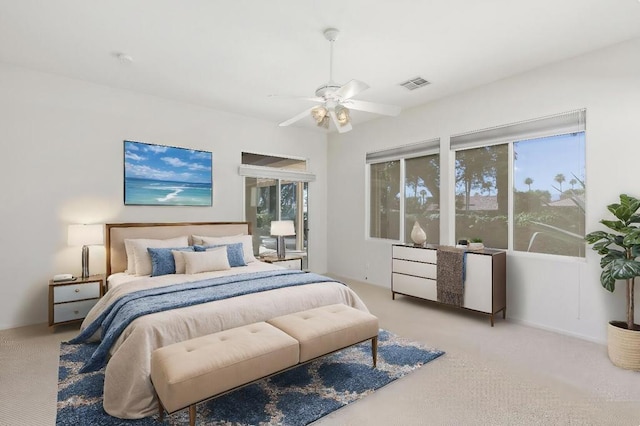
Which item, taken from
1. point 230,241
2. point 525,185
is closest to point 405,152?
point 525,185

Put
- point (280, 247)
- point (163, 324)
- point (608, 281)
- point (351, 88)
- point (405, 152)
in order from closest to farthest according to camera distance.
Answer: point (163, 324)
point (351, 88)
point (608, 281)
point (405, 152)
point (280, 247)

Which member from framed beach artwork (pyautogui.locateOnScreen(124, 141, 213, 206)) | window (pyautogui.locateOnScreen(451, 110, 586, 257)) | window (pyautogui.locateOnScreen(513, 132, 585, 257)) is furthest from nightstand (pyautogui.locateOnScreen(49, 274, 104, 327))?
window (pyautogui.locateOnScreen(513, 132, 585, 257))

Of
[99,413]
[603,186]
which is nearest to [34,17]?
[99,413]

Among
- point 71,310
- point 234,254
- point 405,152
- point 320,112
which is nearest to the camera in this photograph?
point 320,112

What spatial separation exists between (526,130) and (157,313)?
422 cm

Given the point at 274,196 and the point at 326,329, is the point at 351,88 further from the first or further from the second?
the point at 274,196

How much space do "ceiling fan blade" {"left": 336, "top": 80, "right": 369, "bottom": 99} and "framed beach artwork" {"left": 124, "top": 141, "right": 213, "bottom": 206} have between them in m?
2.91

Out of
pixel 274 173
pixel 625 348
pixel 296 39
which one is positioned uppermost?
pixel 296 39

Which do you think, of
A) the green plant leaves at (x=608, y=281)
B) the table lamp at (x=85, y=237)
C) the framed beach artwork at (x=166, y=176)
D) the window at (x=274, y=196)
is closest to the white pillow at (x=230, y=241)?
the framed beach artwork at (x=166, y=176)

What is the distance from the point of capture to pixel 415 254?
15.0ft

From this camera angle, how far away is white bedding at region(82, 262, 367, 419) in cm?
212

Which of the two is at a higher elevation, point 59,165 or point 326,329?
point 59,165

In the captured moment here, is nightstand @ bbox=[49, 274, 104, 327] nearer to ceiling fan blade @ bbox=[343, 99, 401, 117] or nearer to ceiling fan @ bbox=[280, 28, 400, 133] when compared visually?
ceiling fan @ bbox=[280, 28, 400, 133]

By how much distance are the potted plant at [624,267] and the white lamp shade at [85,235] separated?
5.16 meters
